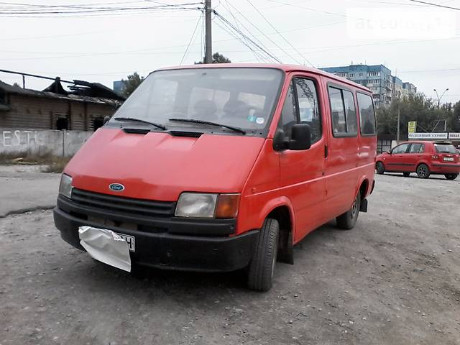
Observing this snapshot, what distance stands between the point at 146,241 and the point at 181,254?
0.90 feet

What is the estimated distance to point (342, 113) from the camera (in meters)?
5.52

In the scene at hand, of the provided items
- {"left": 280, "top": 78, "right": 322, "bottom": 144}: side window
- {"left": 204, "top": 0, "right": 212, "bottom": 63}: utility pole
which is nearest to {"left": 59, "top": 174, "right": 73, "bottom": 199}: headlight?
{"left": 280, "top": 78, "right": 322, "bottom": 144}: side window

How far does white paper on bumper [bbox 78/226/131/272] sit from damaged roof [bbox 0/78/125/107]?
18154mm

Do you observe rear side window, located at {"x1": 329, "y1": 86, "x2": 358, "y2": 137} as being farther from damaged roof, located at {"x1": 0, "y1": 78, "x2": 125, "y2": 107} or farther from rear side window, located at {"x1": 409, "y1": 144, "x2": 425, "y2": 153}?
damaged roof, located at {"x1": 0, "y1": 78, "x2": 125, "y2": 107}

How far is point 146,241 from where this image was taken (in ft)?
10.4

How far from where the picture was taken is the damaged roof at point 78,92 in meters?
19.5

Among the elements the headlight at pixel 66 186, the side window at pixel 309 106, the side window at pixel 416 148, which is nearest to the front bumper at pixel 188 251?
the headlight at pixel 66 186

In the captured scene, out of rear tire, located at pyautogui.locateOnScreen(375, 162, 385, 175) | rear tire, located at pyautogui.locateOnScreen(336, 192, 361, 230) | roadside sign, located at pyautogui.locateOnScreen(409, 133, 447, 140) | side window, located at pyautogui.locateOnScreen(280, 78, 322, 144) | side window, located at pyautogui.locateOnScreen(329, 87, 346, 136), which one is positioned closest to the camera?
side window, located at pyautogui.locateOnScreen(280, 78, 322, 144)

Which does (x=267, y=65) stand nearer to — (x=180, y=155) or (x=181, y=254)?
(x=180, y=155)

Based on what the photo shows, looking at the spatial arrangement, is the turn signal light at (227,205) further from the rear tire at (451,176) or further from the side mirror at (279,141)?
the rear tire at (451,176)

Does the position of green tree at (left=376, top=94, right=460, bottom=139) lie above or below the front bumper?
above

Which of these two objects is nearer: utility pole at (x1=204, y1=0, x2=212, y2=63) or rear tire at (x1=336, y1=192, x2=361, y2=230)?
rear tire at (x1=336, y1=192, x2=361, y2=230)

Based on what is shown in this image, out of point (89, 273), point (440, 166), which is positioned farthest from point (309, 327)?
point (440, 166)

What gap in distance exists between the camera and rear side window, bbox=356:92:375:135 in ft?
21.2
